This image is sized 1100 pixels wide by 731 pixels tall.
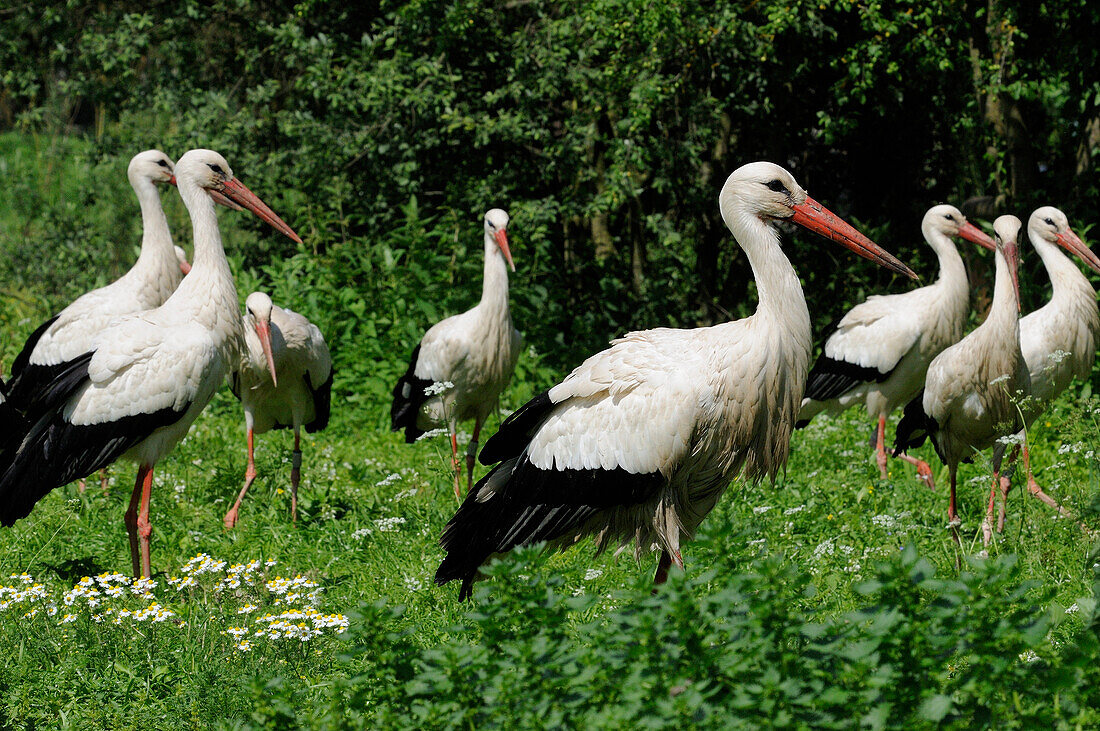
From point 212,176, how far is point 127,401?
4.52ft

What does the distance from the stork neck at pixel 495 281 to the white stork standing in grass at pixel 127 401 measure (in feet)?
6.73

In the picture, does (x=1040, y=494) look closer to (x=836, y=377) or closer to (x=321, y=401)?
(x=836, y=377)

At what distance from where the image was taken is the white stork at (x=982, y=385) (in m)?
5.38

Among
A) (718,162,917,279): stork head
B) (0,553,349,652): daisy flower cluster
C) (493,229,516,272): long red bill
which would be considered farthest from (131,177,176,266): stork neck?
(718,162,917,279): stork head

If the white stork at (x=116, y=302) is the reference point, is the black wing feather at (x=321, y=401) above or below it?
below

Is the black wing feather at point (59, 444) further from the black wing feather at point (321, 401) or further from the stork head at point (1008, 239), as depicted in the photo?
the stork head at point (1008, 239)

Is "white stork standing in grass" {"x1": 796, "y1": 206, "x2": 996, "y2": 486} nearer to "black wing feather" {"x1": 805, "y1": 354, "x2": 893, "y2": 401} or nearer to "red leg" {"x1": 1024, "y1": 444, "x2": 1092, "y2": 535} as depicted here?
"black wing feather" {"x1": 805, "y1": 354, "x2": 893, "y2": 401}

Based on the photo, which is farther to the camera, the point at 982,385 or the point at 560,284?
the point at 560,284

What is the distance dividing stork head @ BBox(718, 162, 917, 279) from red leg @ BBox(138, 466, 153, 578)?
291cm

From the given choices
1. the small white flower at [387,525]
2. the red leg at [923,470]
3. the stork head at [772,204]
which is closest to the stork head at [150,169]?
the small white flower at [387,525]

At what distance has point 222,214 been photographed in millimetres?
11992

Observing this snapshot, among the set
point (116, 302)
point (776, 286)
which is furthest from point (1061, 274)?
point (116, 302)

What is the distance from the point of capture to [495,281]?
691 cm

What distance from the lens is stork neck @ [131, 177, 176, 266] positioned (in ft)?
21.1
